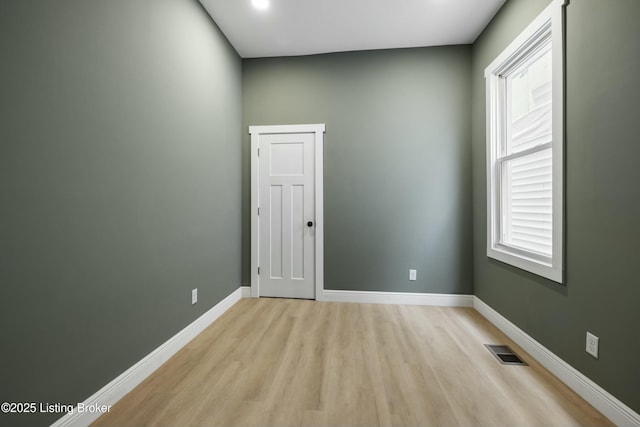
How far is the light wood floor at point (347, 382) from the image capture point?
4.61 ft

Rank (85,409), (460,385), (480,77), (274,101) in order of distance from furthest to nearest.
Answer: (274,101) → (480,77) → (460,385) → (85,409)

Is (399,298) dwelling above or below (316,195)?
below

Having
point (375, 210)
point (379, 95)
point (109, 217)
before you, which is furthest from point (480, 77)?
point (109, 217)

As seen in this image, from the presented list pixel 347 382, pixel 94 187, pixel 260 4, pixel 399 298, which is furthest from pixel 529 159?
pixel 94 187

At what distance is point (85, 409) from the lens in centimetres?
134

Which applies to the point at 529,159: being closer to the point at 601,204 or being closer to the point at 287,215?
the point at 601,204

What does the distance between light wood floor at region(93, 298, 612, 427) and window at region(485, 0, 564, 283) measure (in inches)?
30.0

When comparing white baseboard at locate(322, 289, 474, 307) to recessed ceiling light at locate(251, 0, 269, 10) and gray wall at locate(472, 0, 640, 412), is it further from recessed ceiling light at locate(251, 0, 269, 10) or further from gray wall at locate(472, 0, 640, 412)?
recessed ceiling light at locate(251, 0, 269, 10)

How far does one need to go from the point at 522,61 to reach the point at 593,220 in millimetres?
1481

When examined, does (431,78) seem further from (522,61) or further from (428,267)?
(428,267)

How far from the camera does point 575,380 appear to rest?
161 cm

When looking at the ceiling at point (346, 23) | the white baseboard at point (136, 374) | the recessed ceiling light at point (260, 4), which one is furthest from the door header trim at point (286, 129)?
the white baseboard at point (136, 374)

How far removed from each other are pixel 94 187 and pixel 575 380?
2.93 meters

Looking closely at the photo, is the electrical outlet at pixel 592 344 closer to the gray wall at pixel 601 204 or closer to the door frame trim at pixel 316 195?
the gray wall at pixel 601 204
